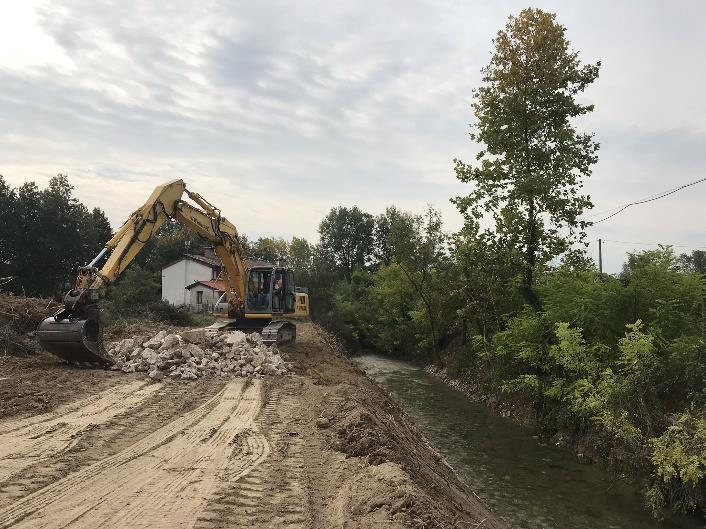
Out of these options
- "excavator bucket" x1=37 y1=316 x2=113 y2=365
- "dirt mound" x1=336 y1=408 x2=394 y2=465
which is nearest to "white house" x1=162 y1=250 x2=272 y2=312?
"excavator bucket" x1=37 y1=316 x2=113 y2=365

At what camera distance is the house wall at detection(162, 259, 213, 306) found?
167ft

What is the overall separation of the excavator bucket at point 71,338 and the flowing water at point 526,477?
8665 millimetres

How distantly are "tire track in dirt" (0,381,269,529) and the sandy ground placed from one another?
0.06 ft

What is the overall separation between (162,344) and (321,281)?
3810cm

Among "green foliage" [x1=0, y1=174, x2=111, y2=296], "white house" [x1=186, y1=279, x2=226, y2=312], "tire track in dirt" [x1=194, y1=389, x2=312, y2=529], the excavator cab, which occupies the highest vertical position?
"green foliage" [x1=0, y1=174, x2=111, y2=296]

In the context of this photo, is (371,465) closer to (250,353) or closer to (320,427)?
(320,427)

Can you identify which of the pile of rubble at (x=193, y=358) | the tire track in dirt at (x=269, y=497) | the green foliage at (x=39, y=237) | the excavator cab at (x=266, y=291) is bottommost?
the tire track in dirt at (x=269, y=497)

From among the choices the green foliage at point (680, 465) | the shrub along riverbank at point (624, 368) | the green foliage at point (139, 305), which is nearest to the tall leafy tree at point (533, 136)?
the shrub along riverbank at point (624, 368)

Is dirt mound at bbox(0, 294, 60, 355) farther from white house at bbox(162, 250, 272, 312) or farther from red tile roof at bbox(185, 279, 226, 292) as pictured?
white house at bbox(162, 250, 272, 312)

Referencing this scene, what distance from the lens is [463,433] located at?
1417 centimetres

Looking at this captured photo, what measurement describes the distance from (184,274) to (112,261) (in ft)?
129

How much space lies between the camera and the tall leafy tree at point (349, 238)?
6988cm

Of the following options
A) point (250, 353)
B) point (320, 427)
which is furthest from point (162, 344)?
point (320, 427)

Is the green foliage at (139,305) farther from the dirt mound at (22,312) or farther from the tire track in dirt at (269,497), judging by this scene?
the tire track in dirt at (269,497)
